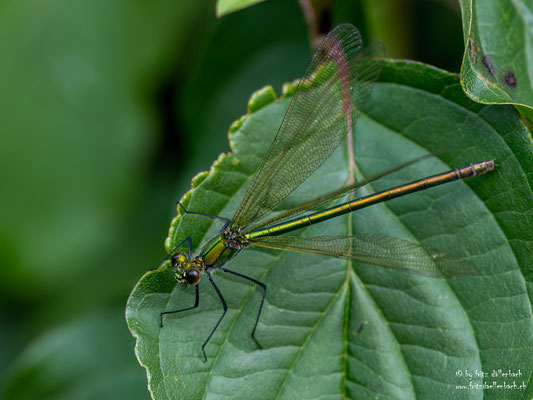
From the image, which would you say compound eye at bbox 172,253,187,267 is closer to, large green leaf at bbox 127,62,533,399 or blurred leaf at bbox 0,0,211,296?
large green leaf at bbox 127,62,533,399

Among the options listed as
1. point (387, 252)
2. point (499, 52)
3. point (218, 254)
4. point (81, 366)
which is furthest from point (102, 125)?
point (499, 52)

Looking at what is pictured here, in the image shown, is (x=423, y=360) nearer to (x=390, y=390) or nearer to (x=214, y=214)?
(x=390, y=390)

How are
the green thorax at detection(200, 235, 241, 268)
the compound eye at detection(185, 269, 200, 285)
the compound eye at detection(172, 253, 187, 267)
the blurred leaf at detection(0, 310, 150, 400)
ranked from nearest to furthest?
the compound eye at detection(172, 253, 187, 267) → the compound eye at detection(185, 269, 200, 285) → the green thorax at detection(200, 235, 241, 268) → the blurred leaf at detection(0, 310, 150, 400)

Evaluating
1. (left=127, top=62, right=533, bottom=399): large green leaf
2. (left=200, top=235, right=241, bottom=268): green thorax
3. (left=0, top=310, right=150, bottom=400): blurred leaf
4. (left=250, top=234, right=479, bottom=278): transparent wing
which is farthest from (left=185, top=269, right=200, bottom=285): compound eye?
(left=0, top=310, right=150, bottom=400): blurred leaf

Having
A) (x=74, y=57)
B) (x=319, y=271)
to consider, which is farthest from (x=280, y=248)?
(x=74, y=57)

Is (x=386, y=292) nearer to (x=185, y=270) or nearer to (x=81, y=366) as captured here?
(x=185, y=270)

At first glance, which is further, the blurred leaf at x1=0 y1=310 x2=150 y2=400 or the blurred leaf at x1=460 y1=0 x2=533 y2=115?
the blurred leaf at x1=0 y1=310 x2=150 y2=400

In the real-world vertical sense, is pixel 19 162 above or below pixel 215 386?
above
